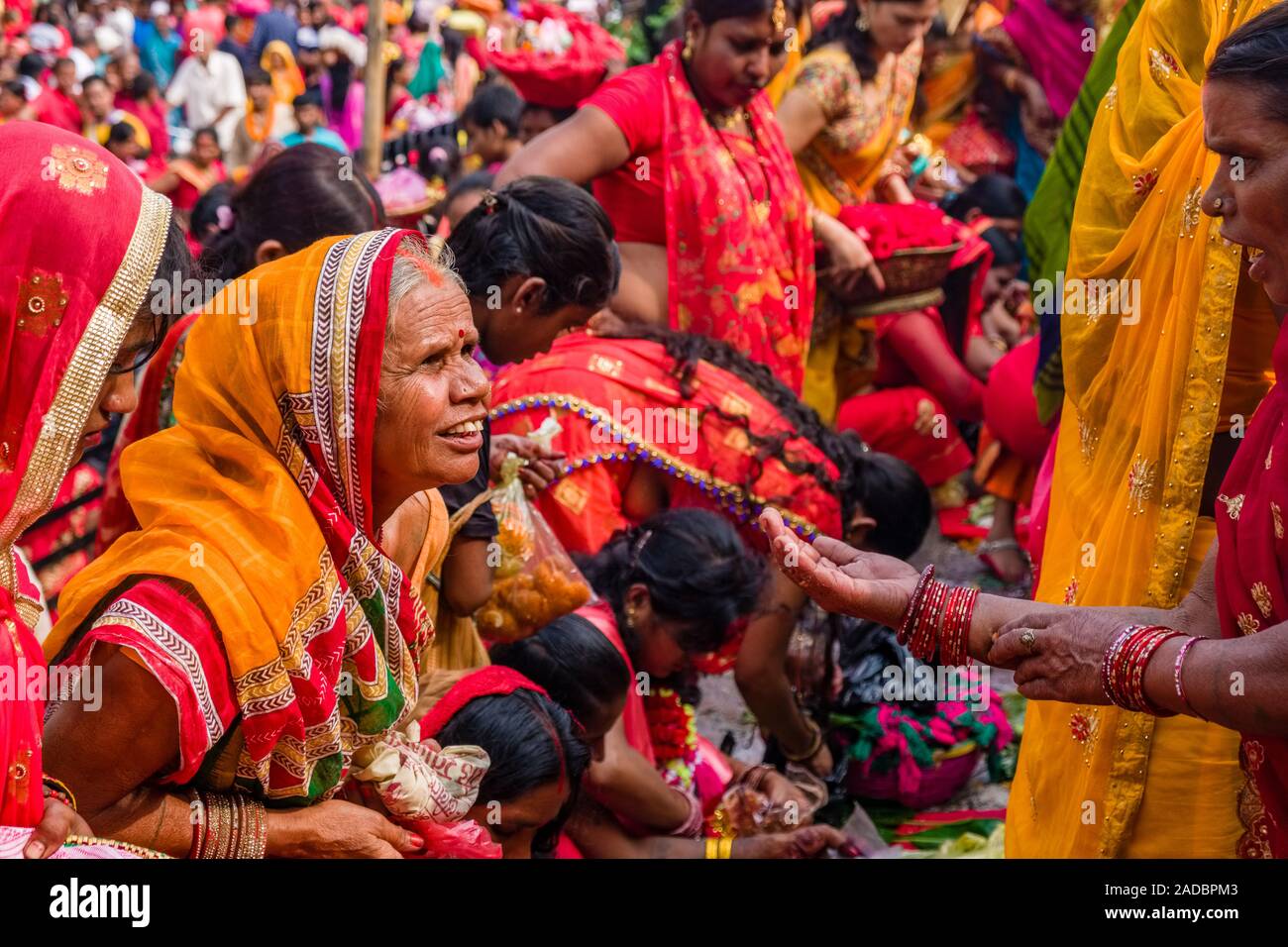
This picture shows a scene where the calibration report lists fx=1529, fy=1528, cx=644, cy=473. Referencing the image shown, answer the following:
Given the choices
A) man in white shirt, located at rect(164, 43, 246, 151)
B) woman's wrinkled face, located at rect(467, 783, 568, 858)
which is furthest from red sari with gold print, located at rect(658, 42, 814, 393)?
man in white shirt, located at rect(164, 43, 246, 151)

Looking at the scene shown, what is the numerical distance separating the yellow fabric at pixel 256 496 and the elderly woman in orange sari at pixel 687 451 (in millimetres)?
1615

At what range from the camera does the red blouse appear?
441 centimetres

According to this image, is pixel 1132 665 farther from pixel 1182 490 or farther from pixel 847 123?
pixel 847 123

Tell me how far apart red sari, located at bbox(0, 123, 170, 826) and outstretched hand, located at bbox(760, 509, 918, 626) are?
96cm

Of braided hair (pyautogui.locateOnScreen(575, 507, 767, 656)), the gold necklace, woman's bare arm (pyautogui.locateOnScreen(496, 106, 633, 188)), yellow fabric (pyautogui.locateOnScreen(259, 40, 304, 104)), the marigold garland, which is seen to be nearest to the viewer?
braided hair (pyautogui.locateOnScreen(575, 507, 767, 656))

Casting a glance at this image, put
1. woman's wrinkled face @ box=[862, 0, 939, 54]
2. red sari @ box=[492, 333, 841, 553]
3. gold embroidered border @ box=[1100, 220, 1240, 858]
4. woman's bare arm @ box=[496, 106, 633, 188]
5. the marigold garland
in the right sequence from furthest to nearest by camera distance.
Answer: woman's wrinkled face @ box=[862, 0, 939, 54]
woman's bare arm @ box=[496, 106, 633, 188]
red sari @ box=[492, 333, 841, 553]
the marigold garland
gold embroidered border @ box=[1100, 220, 1240, 858]

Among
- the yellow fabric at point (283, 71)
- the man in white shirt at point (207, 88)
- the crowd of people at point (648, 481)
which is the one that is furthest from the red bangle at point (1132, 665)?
the man in white shirt at point (207, 88)

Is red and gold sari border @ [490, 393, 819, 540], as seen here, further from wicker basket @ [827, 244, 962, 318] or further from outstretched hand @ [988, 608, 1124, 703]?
wicker basket @ [827, 244, 962, 318]

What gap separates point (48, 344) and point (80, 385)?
7 centimetres

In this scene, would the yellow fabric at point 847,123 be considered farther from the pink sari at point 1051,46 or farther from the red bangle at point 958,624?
the red bangle at point 958,624

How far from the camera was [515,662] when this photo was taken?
327 centimetres

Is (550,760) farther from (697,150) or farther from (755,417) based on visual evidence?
(697,150)

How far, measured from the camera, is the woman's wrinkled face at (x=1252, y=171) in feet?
6.52

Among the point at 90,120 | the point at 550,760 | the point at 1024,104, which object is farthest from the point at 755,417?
the point at 90,120
